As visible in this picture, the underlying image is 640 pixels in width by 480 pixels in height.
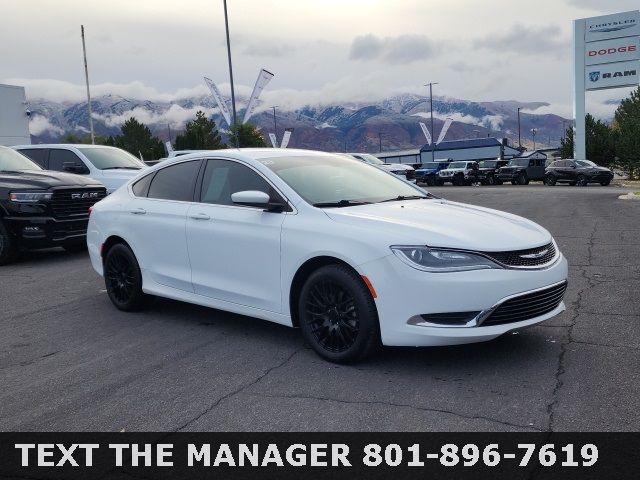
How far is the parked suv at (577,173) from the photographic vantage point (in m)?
34.4

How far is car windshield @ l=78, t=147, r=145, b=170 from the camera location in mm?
13844

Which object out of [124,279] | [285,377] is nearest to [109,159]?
[124,279]

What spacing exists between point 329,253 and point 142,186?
2.79m

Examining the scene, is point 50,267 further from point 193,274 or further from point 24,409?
point 24,409

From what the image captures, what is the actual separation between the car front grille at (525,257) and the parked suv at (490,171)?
3659cm

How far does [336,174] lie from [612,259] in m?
5.26

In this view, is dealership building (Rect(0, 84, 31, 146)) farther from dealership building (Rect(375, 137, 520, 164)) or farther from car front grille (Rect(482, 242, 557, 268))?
dealership building (Rect(375, 137, 520, 164))

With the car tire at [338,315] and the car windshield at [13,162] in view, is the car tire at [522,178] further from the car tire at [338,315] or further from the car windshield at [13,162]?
the car tire at [338,315]

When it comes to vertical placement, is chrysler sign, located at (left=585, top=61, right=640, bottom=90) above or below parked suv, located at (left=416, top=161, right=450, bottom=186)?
above

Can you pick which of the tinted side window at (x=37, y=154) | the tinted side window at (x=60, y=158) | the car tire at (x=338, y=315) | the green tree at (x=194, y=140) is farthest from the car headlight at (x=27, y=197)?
the green tree at (x=194, y=140)

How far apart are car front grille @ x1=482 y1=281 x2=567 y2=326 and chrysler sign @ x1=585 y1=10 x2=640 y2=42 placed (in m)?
45.3

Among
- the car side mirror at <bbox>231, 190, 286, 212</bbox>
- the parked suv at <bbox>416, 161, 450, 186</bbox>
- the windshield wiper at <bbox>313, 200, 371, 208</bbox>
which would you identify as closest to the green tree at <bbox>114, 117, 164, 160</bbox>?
the parked suv at <bbox>416, 161, 450, 186</bbox>

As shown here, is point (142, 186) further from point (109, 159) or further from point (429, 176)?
point (429, 176)

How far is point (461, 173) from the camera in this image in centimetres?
4156
